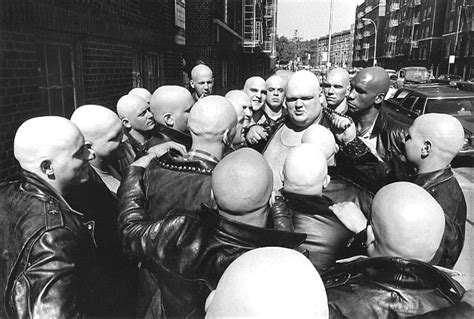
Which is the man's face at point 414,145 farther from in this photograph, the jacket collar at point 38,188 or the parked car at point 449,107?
the parked car at point 449,107

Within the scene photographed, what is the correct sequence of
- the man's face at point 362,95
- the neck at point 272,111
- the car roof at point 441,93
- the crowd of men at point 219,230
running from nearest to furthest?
the crowd of men at point 219,230 → the man's face at point 362,95 → the neck at point 272,111 → the car roof at point 441,93

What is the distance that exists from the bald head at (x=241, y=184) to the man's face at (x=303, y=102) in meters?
1.77

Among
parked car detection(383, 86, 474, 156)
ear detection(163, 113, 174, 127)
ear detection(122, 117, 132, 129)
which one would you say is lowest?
parked car detection(383, 86, 474, 156)

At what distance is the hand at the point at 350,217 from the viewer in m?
2.14

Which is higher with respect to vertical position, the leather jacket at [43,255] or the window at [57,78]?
the window at [57,78]

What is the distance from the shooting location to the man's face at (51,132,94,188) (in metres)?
1.87

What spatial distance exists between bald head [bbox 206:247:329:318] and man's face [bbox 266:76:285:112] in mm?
4817

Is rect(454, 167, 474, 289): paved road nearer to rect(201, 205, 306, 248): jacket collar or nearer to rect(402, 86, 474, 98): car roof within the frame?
rect(402, 86, 474, 98): car roof

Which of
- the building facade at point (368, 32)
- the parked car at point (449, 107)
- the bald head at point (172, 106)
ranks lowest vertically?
the parked car at point (449, 107)

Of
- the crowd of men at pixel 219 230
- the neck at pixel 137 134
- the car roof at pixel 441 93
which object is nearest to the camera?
the crowd of men at pixel 219 230

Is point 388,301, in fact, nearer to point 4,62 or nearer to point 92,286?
point 92,286

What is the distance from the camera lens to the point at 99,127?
8.50 ft

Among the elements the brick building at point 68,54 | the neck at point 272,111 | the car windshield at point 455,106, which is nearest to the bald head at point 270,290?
the brick building at point 68,54

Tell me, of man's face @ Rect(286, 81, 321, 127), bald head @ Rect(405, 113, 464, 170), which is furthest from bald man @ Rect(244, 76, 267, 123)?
bald head @ Rect(405, 113, 464, 170)
